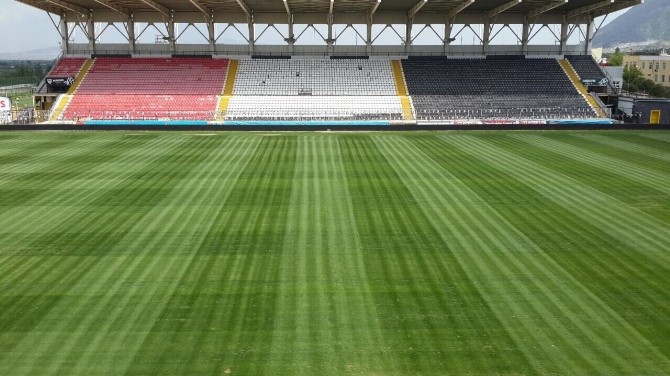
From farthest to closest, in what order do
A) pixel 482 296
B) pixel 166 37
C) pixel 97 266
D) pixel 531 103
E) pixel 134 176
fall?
pixel 166 37
pixel 531 103
pixel 134 176
pixel 97 266
pixel 482 296

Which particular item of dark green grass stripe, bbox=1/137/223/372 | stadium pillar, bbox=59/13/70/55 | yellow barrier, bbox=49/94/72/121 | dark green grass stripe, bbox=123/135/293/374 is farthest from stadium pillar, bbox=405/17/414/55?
dark green grass stripe, bbox=1/137/223/372

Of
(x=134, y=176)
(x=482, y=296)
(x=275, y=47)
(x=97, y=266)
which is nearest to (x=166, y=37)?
(x=275, y=47)

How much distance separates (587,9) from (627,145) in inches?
849

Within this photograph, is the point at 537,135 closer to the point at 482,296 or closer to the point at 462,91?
the point at 462,91

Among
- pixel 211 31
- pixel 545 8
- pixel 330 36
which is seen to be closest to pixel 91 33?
pixel 211 31

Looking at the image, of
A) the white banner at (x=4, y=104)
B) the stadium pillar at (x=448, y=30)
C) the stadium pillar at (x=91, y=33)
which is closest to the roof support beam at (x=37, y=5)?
the stadium pillar at (x=91, y=33)

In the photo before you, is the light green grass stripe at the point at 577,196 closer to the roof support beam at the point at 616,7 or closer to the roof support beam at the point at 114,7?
the roof support beam at the point at 616,7

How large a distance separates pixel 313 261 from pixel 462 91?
35380 millimetres

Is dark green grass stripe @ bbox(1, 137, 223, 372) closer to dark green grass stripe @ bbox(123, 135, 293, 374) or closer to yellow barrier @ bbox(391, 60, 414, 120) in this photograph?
dark green grass stripe @ bbox(123, 135, 293, 374)

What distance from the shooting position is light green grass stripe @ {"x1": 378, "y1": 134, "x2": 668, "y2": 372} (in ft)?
26.2

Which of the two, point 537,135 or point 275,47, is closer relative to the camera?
point 537,135

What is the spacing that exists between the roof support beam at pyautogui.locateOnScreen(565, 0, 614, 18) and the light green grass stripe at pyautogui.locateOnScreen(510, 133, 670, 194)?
57.4ft

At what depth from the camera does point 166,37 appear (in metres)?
45.4

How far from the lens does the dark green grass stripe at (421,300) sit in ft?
24.9
